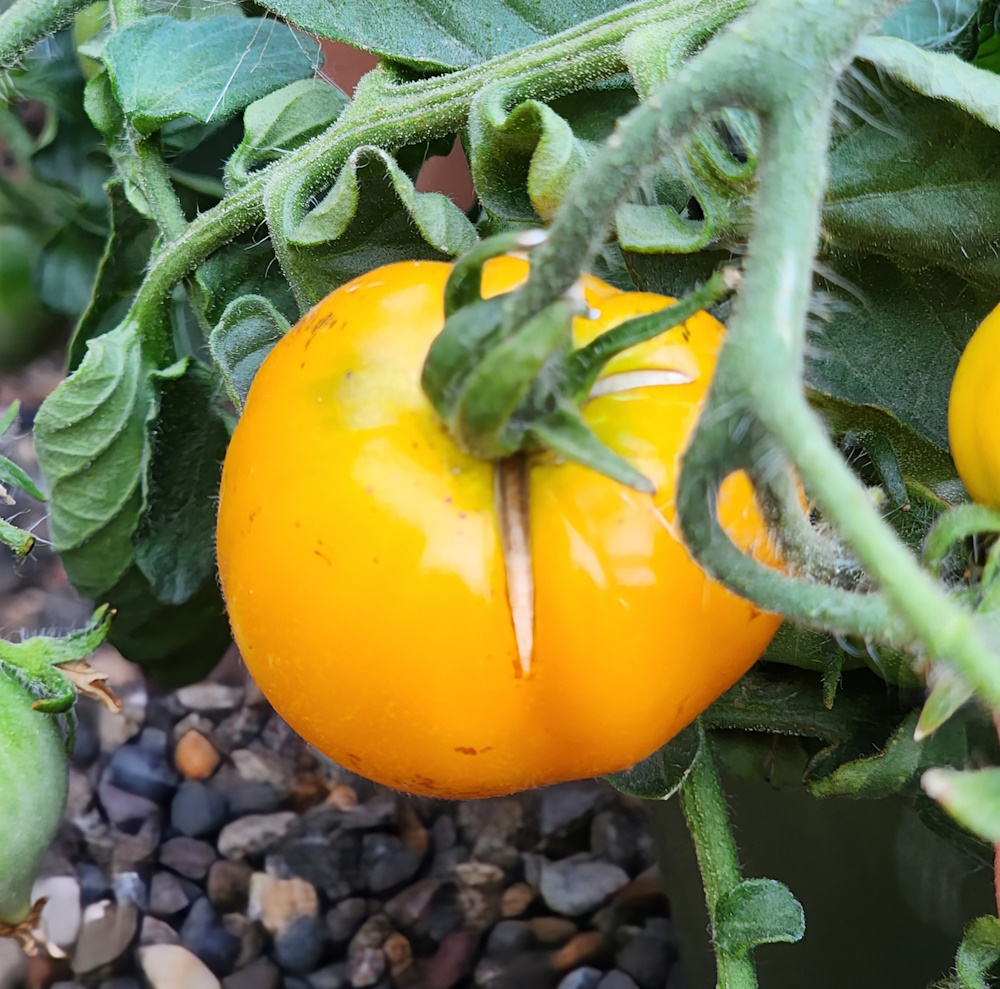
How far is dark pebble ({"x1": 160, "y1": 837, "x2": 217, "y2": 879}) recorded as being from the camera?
68 centimetres

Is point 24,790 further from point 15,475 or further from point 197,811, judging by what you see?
point 197,811

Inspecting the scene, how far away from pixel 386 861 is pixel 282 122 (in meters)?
0.47

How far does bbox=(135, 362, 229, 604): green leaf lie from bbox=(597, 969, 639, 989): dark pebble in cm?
36

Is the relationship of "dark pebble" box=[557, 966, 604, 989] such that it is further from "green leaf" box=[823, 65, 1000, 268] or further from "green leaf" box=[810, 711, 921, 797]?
"green leaf" box=[823, 65, 1000, 268]

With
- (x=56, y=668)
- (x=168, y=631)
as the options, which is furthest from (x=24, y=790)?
(x=168, y=631)

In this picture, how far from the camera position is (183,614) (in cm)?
58

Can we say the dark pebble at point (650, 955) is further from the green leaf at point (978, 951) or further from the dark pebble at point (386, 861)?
the green leaf at point (978, 951)

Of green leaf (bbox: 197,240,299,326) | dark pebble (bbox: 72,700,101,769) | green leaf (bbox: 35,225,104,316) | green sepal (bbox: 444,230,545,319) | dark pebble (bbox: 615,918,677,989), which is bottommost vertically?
dark pebble (bbox: 615,918,677,989)

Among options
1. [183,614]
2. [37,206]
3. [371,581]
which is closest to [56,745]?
[183,614]

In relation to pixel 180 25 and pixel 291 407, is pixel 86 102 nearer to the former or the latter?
pixel 180 25

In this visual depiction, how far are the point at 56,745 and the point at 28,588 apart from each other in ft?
1.14

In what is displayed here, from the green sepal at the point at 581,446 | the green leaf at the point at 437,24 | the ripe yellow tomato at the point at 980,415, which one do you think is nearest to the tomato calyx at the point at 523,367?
the green sepal at the point at 581,446

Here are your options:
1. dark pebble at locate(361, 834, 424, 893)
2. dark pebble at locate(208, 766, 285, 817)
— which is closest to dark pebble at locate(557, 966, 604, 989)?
dark pebble at locate(361, 834, 424, 893)

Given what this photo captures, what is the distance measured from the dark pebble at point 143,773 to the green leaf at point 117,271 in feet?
1.00
